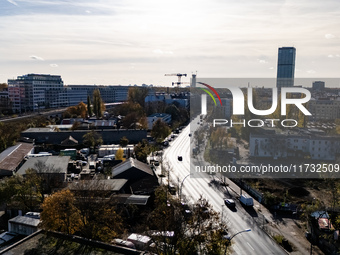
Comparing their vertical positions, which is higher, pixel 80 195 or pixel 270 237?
pixel 80 195

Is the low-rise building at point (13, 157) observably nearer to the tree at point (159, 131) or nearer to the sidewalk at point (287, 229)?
the tree at point (159, 131)

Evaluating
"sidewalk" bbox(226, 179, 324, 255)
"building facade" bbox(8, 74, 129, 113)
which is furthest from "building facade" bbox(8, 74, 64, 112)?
"sidewalk" bbox(226, 179, 324, 255)

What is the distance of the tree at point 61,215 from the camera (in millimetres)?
7605

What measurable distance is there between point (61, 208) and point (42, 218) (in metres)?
0.54

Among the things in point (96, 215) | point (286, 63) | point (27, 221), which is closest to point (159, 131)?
point (27, 221)

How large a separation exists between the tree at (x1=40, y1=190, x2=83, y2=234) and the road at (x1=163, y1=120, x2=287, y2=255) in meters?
3.90

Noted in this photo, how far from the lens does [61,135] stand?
68.2 ft

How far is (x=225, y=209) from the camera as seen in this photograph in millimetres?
10758

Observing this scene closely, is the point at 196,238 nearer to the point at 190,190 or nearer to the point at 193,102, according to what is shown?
the point at 190,190

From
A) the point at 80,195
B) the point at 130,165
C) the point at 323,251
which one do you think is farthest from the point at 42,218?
the point at 323,251

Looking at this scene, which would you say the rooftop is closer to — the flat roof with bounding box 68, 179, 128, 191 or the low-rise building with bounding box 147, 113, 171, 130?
the flat roof with bounding box 68, 179, 128, 191

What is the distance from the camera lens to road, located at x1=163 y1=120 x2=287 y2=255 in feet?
27.3

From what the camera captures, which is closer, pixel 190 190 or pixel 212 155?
pixel 190 190

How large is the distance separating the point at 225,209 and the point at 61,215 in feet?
17.8
